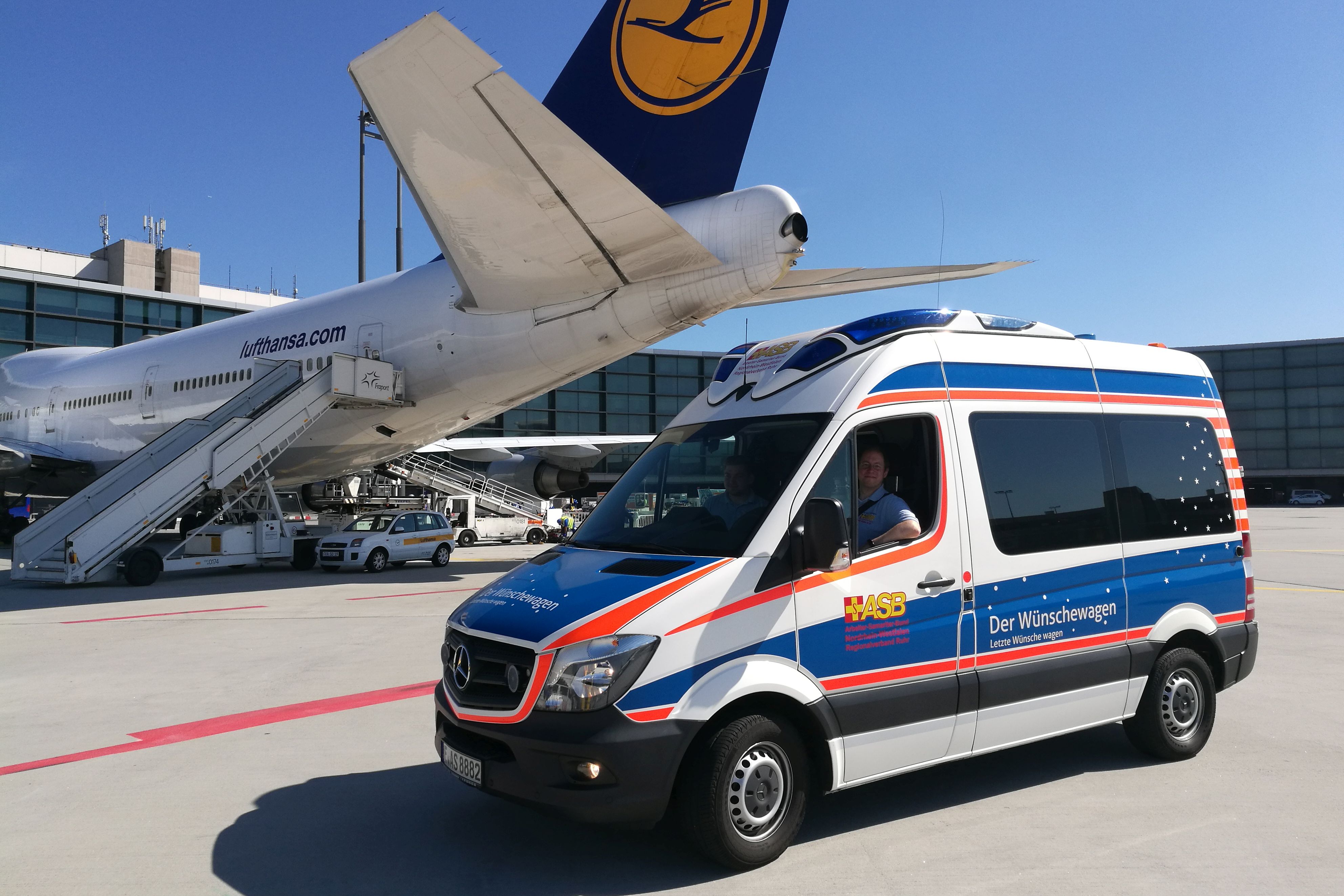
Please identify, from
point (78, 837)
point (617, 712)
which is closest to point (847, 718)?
point (617, 712)

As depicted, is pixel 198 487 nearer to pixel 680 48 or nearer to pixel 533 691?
pixel 680 48

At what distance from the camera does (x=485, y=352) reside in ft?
53.1

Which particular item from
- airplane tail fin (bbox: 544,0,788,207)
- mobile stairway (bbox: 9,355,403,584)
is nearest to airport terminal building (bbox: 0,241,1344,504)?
mobile stairway (bbox: 9,355,403,584)

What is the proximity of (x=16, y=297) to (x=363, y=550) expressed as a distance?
2926 cm

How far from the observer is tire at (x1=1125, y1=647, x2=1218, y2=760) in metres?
5.62

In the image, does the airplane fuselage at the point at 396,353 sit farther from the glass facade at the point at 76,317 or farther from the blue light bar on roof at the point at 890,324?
the glass facade at the point at 76,317

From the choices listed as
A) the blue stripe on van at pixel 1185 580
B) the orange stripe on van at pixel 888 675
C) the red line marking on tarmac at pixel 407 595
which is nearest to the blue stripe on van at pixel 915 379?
the orange stripe on van at pixel 888 675

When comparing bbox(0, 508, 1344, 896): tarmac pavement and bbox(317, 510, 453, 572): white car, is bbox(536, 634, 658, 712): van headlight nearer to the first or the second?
bbox(0, 508, 1344, 896): tarmac pavement

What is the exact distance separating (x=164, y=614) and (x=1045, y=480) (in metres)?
12.1

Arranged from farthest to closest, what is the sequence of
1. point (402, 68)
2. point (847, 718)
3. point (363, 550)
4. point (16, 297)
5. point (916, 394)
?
point (16, 297)
point (363, 550)
point (402, 68)
point (916, 394)
point (847, 718)

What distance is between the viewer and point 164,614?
12602 mm

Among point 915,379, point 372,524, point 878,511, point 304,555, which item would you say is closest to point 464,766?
point 878,511

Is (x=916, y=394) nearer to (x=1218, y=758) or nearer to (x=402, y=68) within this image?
(x=1218, y=758)

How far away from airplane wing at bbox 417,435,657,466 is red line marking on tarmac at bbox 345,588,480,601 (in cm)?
1073
